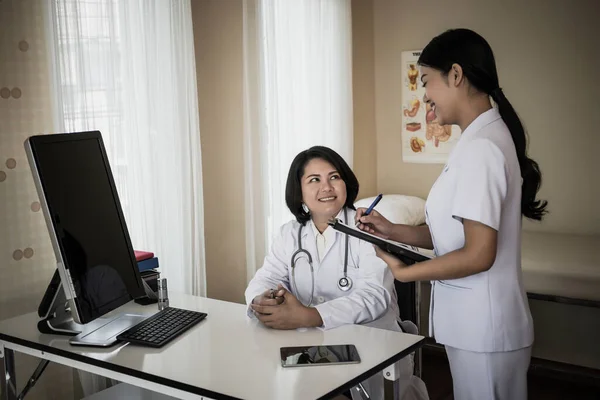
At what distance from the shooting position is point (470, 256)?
186 cm

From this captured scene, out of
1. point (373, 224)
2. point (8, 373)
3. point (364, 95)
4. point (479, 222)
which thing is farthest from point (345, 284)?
point (364, 95)

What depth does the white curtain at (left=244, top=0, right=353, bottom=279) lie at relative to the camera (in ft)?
12.3

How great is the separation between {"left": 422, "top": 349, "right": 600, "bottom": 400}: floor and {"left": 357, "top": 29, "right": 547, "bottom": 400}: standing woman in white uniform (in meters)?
1.62

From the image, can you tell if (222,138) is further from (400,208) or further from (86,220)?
(86,220)

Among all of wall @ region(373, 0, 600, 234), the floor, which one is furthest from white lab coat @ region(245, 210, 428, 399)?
wall @ region(373, 0, 600, 234)

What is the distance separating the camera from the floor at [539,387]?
3555 millimetres

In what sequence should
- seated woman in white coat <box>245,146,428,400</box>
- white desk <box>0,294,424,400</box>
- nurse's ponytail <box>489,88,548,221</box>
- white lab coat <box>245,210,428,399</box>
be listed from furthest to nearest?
seated woman in white coat <box>245,146,428,400</box> → white lab coat <box>245,210,428,399</box> → nurse's ponytail <box>489,88,548,221</box> → white desk <box>0,294,424,400</box>

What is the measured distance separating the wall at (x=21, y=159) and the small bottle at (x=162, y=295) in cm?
59

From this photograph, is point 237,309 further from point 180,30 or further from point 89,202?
point 180,30

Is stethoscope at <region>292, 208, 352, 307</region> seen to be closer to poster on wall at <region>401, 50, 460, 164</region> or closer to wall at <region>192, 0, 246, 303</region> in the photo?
wall at <region>192, 0, 246, 303</region>

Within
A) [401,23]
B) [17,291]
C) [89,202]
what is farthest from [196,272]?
[401,23]

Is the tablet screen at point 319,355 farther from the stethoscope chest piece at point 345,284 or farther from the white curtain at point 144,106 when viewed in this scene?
the white curtain at point 144,106

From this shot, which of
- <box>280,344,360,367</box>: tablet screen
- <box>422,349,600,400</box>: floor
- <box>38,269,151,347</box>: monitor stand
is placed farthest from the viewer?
<box>422,349,600,400</box>: floor

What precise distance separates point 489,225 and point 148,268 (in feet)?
4.21
